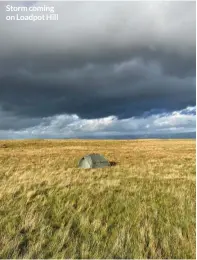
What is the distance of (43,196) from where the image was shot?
40.1 feet

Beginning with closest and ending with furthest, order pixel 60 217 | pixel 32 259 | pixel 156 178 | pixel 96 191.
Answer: pixel 32 259, pixel 60 217, pixel 96 191, pixel 156 178

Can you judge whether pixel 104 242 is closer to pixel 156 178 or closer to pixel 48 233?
pixel 48 233

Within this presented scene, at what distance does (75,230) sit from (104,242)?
3.93 ft

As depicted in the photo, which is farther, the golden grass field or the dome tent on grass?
the dome tent on grass

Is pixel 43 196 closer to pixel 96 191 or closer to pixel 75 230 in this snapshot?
pixel 96 191

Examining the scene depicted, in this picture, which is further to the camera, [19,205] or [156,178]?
[156,178]

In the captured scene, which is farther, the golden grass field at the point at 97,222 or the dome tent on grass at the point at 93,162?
the dome tent on grass at the point at 93,162

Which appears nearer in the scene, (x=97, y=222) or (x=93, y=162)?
(x=97, y=222)

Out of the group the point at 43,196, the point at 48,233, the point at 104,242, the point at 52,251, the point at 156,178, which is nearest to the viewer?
the point at 52,251

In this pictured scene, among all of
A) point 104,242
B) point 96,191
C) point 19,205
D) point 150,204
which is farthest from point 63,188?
A: point 104,242

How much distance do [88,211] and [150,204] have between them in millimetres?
2525

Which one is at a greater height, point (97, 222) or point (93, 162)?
point (93, 162)

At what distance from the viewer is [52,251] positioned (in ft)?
21.6

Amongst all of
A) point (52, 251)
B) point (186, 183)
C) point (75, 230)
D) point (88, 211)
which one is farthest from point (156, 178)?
point (52, 251)
